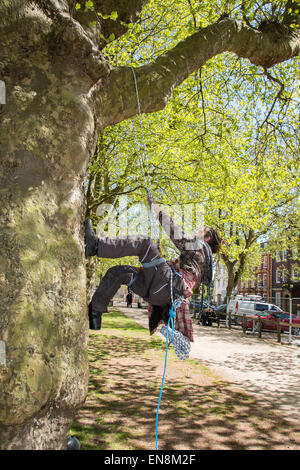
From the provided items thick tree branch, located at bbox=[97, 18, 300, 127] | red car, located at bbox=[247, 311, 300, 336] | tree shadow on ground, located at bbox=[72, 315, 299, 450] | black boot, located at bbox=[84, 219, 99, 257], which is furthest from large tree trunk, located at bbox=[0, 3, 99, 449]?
red car, located at bbox=[247, 311, 300, 336]

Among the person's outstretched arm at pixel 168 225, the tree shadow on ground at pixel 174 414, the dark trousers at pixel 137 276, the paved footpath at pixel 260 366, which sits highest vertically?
the person's outstretched arm at pixel 168 225

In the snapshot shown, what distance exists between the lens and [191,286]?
4.70 meters

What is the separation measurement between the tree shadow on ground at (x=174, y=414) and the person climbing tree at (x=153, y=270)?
1.62 m

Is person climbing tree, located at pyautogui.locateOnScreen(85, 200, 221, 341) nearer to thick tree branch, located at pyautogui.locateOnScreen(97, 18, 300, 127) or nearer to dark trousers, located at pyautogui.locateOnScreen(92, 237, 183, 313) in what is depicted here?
dark trousers, located at pyautogui.locateOnScreen(92, 237, 183, 313)

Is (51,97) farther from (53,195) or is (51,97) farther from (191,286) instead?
(191,286)

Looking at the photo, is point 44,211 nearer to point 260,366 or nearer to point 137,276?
point 137,276

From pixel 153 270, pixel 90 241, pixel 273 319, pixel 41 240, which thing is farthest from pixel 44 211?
pixel 273 319

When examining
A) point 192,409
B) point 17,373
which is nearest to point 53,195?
point 17,373

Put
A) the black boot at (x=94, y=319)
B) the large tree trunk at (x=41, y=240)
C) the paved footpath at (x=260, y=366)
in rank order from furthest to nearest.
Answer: the paved footpath at (x=260, y=366) → the black boot at (x=94, y=319) → the large tree trunk at (x=41, y=240)

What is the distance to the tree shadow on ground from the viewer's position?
203 inches

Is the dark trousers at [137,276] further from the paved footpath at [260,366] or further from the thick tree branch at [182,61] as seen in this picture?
the paved footpath at [260,366]

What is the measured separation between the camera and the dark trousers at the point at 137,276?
3959 mm

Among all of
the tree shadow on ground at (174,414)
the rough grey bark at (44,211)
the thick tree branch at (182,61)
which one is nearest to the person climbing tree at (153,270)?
the rough grey bark at (44,211)

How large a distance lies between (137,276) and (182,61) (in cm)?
272
